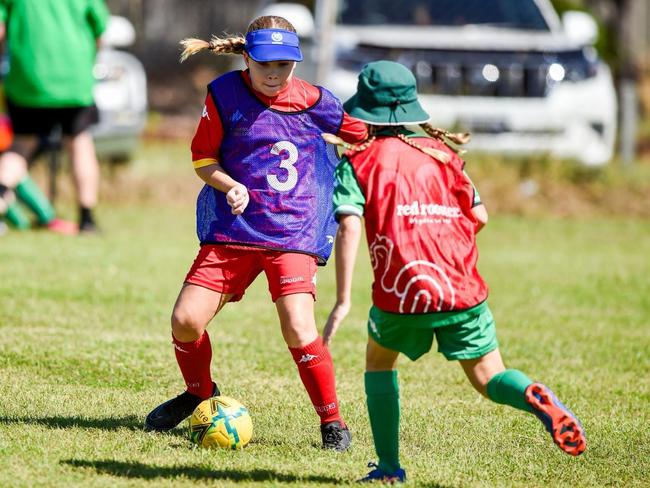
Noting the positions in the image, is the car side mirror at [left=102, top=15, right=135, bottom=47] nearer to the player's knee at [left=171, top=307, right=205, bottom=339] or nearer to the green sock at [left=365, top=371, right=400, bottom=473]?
the player's knee at [left=171, top=307, right=205, bottom=339]

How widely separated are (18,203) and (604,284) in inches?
227

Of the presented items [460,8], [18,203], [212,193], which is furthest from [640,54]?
[212,193]

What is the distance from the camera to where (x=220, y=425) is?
4867 millimetres

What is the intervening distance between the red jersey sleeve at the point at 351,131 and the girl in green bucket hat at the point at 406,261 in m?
0.62

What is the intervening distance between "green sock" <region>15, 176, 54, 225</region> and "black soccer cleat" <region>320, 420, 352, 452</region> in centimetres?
623

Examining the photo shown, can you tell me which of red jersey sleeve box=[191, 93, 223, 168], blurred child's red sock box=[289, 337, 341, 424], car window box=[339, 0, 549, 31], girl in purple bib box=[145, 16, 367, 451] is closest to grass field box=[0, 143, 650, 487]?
blurred child's red sock box=[289, 337, 341, 424]

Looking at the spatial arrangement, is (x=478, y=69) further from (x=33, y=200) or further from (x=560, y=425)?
(x=560, y=425)

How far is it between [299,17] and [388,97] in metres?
8.23

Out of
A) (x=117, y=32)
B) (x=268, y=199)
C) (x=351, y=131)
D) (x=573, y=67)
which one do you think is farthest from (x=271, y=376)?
(x=573, y=67)

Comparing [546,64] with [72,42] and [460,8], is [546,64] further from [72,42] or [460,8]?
[72,42]

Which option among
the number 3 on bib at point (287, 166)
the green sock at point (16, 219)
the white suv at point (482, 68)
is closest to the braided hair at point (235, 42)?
the number 3 on bib at point (287, 166)

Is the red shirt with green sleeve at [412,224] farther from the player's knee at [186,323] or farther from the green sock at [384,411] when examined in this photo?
the player's knee at [186,323]

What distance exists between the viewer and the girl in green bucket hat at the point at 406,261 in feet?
13.9

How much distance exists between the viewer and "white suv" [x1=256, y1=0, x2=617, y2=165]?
1221 cm
